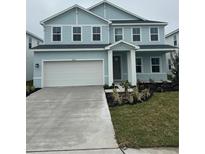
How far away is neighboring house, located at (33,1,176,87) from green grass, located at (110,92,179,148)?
7588 mm

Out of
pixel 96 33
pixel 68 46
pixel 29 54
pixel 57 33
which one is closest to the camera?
pixel 68 46

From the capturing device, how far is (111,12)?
21219mm

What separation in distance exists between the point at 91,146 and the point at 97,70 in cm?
1247

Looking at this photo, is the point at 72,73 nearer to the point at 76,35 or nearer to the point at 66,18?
the point at 76,35

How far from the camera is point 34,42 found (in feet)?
86.5

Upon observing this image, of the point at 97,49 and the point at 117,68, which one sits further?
the point at 117,68

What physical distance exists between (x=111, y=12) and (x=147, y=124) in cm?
1619

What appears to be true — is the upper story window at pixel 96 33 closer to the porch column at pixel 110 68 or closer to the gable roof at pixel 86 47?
the gable roof at pixel 86 47

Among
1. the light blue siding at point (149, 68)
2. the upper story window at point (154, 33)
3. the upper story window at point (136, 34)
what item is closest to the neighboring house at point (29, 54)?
the upper story window at point (136, 34)

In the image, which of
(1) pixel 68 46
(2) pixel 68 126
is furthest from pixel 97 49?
(2) pixel 68 126

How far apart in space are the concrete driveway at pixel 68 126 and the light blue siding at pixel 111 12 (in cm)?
1243
